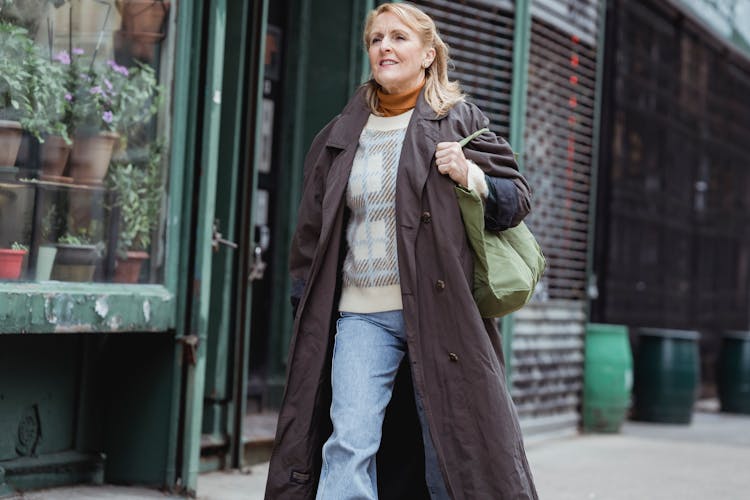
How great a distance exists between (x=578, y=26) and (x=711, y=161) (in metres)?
5.26

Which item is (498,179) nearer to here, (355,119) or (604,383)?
(355,119)

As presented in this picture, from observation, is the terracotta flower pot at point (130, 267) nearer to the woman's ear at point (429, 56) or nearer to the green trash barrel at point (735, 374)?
the woman's ear at point (429, 56)

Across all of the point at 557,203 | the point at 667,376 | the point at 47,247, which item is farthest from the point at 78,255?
the point at 667,376

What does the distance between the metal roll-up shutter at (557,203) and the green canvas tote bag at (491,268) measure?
15.5ft

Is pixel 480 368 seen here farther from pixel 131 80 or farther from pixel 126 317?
pixel 131 80

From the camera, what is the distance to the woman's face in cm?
400

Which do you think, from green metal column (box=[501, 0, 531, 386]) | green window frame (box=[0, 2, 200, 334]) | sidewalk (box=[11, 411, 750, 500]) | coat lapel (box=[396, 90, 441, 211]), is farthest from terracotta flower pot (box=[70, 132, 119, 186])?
green metal column (box=[501, 0, 531, 386])

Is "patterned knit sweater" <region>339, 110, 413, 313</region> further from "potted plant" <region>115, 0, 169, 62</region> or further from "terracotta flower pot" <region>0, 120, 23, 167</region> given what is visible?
"potted plant" <region>115, 0, 169, 62</region>

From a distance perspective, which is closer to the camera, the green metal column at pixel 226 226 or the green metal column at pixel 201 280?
the green metal column at pixel 201 280

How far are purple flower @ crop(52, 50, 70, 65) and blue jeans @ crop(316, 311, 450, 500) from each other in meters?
1.86

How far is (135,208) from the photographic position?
550 cm

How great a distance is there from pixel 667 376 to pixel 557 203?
254 centimetres

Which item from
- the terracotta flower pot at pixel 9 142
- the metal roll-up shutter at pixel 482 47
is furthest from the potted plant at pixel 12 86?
the metal roll-up shutter at pixel 482 47

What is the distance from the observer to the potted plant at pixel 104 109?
5.23m
